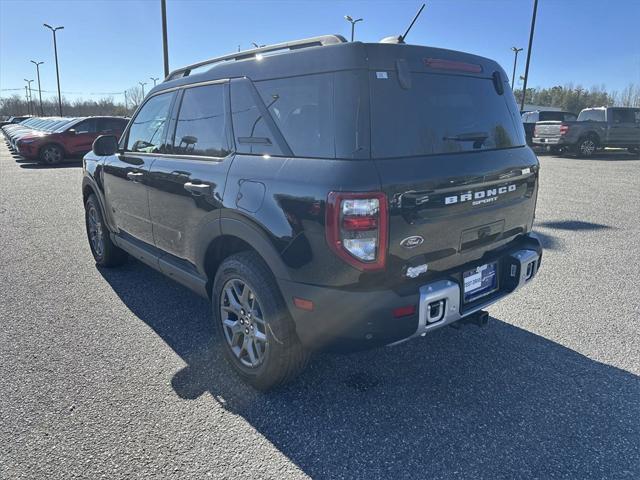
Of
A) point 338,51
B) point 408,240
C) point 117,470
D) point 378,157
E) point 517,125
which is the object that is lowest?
point 117,470

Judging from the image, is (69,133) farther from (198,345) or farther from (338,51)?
(338,51)

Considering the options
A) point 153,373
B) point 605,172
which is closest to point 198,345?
point 153,373

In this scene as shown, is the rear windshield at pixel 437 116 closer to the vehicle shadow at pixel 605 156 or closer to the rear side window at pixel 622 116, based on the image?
the vehicle shadow at pixel 605 156

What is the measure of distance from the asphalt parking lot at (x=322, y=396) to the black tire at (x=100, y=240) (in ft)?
1.37

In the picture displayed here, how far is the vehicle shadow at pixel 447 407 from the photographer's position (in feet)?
7.30

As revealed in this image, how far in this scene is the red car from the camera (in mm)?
15844

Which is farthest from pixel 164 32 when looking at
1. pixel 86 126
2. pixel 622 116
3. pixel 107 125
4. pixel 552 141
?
pixel 622 116

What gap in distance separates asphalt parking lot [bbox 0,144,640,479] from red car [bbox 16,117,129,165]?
44.8 feet

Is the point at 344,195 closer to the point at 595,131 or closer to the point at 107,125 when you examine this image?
the point at 107,125

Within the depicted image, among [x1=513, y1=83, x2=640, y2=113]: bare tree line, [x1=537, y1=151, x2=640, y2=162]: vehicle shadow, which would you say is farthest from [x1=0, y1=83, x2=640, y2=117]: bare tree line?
[x1=537, y1=151, x2=640, y2=162]: vehicle shadow

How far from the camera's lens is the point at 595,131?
61.1 ft

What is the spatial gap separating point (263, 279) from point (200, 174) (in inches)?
35.4

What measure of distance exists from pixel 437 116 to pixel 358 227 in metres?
0.86

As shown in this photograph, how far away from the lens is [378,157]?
2213mm
